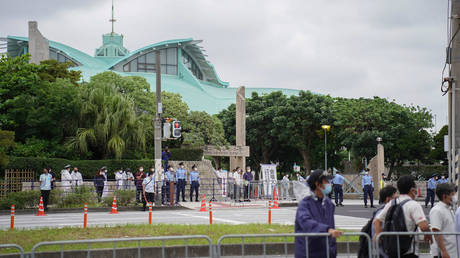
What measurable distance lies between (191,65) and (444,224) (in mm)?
87637

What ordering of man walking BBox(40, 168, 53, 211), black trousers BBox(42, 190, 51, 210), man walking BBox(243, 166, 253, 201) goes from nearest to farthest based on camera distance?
man walking BBox(40, 168, 53, 211)
black trousers BBox(42, 190, 51, 210)
man walking BBox(243, 166, 253, 201)

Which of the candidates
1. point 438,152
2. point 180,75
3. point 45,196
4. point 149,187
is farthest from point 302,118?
point 180,75

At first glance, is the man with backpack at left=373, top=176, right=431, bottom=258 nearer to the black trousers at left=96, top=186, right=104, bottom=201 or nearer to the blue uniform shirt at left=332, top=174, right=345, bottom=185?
the blue uniform shirt at left=332, top=174, right=345, bottom=185

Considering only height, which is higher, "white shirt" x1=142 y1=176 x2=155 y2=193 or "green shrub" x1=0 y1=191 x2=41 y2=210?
"white shirt" x1=142 y1=176 x2=155 y2=193

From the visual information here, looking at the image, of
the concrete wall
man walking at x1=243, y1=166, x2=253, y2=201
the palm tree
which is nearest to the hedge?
the palm tree

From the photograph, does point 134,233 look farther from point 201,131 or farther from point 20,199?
point 201,131

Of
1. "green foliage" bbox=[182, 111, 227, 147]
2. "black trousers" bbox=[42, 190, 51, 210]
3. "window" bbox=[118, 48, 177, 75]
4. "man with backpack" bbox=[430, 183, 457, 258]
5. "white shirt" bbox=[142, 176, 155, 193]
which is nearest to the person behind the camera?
"man with backpack" bbox=[430, 183, 457, 258]

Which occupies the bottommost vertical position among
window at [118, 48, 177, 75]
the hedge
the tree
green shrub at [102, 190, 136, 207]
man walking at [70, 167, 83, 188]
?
green shrub at [102, 190, 136, 207]

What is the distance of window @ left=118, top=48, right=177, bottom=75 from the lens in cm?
8562

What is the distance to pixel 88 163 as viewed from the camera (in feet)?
110

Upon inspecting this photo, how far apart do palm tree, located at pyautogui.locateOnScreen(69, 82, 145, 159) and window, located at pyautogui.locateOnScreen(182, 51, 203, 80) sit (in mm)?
54262

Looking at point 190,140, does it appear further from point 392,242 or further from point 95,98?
point 392,242

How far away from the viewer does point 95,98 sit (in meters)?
36.7

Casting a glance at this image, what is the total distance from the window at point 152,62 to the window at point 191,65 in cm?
333
